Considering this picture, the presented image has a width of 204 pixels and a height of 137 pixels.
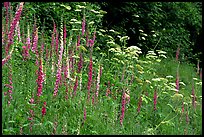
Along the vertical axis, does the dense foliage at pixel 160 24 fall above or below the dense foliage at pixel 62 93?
above

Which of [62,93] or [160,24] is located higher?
[160,24]

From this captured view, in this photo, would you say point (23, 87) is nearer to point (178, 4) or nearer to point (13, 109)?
point (13, 109)

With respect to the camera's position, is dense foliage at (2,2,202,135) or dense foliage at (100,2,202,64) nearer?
dense foliage at (2,2,202,135)

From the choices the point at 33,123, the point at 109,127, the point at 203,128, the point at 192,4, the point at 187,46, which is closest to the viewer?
the point at 33,123

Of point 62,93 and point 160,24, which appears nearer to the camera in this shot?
point 62,93

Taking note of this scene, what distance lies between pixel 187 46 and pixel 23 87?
29.2 ft

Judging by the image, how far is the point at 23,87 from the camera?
4309 millimetres

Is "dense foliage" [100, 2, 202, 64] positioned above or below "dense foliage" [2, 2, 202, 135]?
above

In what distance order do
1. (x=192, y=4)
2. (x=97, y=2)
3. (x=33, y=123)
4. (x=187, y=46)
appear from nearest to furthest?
(x=33, y=123) < (x=97, y=2) < (x=187, y=46) < (x=192, y=4)

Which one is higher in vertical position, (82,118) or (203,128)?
(82,118)

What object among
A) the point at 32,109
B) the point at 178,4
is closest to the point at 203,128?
the point at 32,109

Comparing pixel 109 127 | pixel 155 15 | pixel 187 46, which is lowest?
pixel 109 127

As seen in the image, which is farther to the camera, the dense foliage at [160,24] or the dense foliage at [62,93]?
the dense foliage at [160,24]

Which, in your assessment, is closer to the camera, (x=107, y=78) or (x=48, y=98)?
(x=48, y=98)
